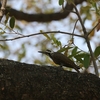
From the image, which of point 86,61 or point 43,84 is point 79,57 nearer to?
point 86,61

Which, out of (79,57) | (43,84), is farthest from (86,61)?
(43,84)

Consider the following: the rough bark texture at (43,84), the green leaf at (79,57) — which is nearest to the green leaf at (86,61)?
the green leaf at (79,57)

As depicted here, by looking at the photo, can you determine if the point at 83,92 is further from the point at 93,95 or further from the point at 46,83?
the point at 46,83

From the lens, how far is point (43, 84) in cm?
144

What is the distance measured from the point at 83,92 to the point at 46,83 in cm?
18

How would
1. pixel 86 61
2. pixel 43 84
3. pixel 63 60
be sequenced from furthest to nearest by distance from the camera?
1. pixel 86 61
2. pixel 63 60
3. pixel 43 84

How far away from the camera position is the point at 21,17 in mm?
3842

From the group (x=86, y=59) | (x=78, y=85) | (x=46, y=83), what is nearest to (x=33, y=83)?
(x=46, y=83)

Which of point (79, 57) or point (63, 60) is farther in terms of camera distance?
point (79, 57)

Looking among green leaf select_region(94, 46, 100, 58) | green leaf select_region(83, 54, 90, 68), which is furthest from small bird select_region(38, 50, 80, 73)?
green leaf select_region(94, 46, 100, 58)

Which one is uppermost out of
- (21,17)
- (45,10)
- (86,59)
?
(86,59)

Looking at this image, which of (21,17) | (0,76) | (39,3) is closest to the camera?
(0,76)

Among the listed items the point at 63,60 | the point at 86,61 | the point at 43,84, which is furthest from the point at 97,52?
the point at 43,84

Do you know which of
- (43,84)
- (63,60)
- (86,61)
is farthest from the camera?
(86,61)
